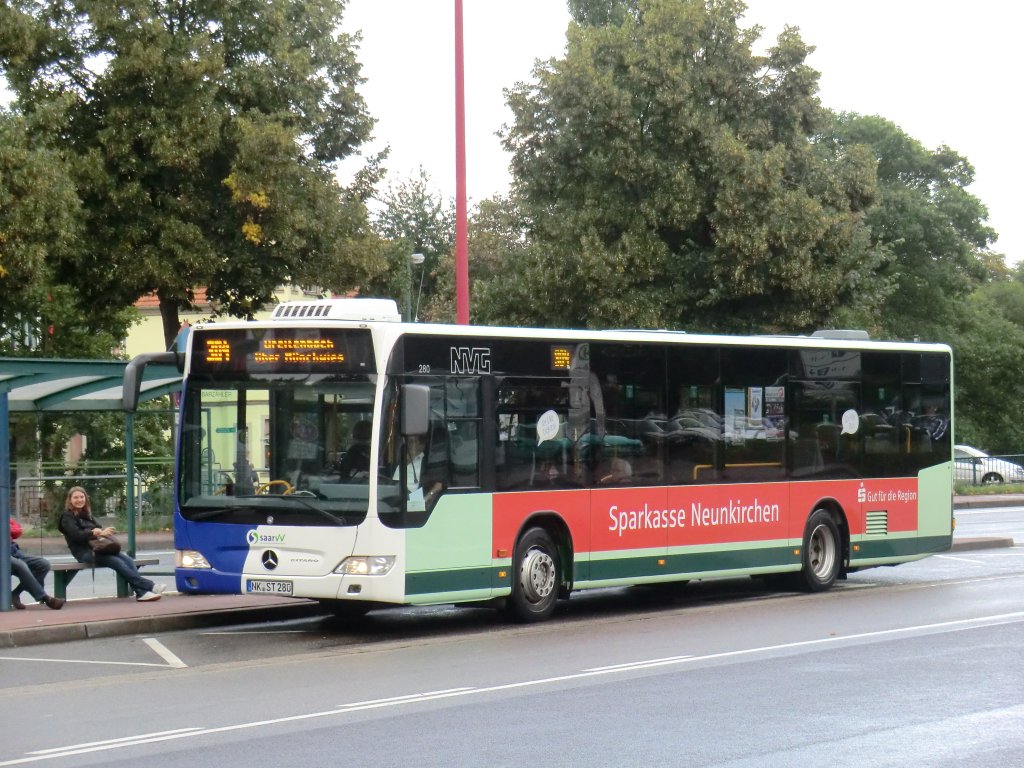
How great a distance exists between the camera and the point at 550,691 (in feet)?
32.9

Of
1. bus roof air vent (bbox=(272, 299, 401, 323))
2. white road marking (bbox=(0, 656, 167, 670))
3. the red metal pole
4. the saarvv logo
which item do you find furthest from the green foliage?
white road marking (bbox=(0, 656, 167, 670))

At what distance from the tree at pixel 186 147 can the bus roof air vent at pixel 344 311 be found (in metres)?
11.9

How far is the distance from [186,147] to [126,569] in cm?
1182

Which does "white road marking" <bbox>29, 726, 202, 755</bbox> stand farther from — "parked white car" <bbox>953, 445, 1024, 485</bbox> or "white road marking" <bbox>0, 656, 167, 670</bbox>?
"parked white car" <bbox>953, 445, 1024, 485</bbox>

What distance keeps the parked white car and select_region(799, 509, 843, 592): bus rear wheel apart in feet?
102

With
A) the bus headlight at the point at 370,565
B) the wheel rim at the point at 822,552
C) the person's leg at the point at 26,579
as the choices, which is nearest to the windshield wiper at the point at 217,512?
the bus headlight at the point at 370,565

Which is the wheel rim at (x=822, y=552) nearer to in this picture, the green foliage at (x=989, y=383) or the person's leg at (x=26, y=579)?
the person's leg at (x=26, y=579)

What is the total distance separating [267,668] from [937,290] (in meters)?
52.7

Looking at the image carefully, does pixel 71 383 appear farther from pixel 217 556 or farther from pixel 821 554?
pixel 821 554

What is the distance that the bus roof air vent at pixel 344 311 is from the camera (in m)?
13.7

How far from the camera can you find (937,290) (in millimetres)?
60219

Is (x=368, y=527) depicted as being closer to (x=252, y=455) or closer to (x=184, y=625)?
(x=252, y=455)

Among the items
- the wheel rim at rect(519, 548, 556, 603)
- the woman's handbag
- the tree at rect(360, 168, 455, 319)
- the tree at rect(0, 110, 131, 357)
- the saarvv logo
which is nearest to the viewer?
the saarvv logo

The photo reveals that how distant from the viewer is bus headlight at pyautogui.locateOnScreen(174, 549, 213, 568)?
13641 millimetres
